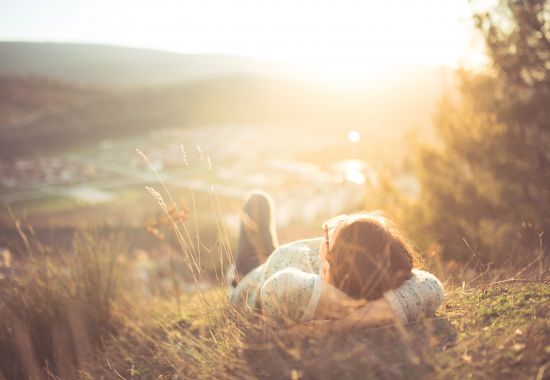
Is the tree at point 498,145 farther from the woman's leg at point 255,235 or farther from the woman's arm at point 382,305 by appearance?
the woman's arm at point 382,305

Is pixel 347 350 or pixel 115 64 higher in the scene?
pixel 115 64

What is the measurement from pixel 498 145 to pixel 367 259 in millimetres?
4221

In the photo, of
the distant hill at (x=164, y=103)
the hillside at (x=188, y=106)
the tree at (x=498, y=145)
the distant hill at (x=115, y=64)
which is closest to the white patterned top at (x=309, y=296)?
the tree at (x=498, y=145)

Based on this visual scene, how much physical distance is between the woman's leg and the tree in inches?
93.5

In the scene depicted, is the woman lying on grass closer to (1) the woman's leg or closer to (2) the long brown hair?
(2) the long brown hair

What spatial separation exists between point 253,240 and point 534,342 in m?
1.50

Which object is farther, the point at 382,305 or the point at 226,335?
the point at 226,335

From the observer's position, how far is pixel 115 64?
158 feet

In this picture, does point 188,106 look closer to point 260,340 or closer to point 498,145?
point 498,145

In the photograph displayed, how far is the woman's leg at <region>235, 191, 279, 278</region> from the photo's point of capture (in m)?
2.24

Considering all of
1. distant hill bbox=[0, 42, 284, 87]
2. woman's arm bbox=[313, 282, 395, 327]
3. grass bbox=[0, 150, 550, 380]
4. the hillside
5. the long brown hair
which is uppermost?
distant hill bbox=[0, 42, 284, 87]

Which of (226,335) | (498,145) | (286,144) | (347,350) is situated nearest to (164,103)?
(286,144)

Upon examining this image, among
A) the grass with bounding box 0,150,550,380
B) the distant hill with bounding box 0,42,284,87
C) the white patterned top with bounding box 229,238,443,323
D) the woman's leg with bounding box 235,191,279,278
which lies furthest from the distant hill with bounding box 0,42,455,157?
the white patterned top with bounding box 229,238,443,323

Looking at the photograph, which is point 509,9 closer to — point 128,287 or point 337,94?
point 128,287
